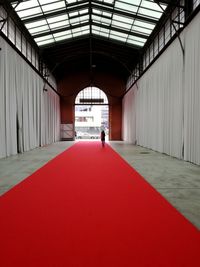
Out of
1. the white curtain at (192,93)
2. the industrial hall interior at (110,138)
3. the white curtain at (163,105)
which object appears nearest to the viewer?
the industrial hall interior at (110,138)

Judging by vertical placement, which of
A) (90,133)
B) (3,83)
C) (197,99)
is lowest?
(90,133)

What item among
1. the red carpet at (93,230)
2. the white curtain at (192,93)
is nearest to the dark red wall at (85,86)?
the white curtain at (192,93)

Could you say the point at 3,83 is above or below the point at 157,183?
above

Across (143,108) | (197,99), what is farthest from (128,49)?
(197,99)

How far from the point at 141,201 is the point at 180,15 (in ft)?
34.7

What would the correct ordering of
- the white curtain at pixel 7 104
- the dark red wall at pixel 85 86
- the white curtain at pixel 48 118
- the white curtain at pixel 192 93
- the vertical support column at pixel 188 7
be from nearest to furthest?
the white curtain at pixel 192 93 → the vertical support column at pixel 188 7 → the white curtain at pixel 7 104 → the white curtain at pixel 48 118 → the dark red wall at pixel 85 86

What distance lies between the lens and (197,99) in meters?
8.59

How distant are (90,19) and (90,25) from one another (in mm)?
985

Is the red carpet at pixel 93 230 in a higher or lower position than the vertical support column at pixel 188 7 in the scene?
lower

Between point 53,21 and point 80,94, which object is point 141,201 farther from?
point 80,94

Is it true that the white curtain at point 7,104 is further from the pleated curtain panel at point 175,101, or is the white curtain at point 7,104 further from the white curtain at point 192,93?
the white curtain at point 192,93

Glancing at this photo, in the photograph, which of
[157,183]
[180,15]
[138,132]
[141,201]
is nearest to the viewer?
[141,201]

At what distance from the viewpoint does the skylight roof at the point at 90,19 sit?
13674 mm

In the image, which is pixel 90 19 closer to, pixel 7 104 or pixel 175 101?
pixel 7 104
